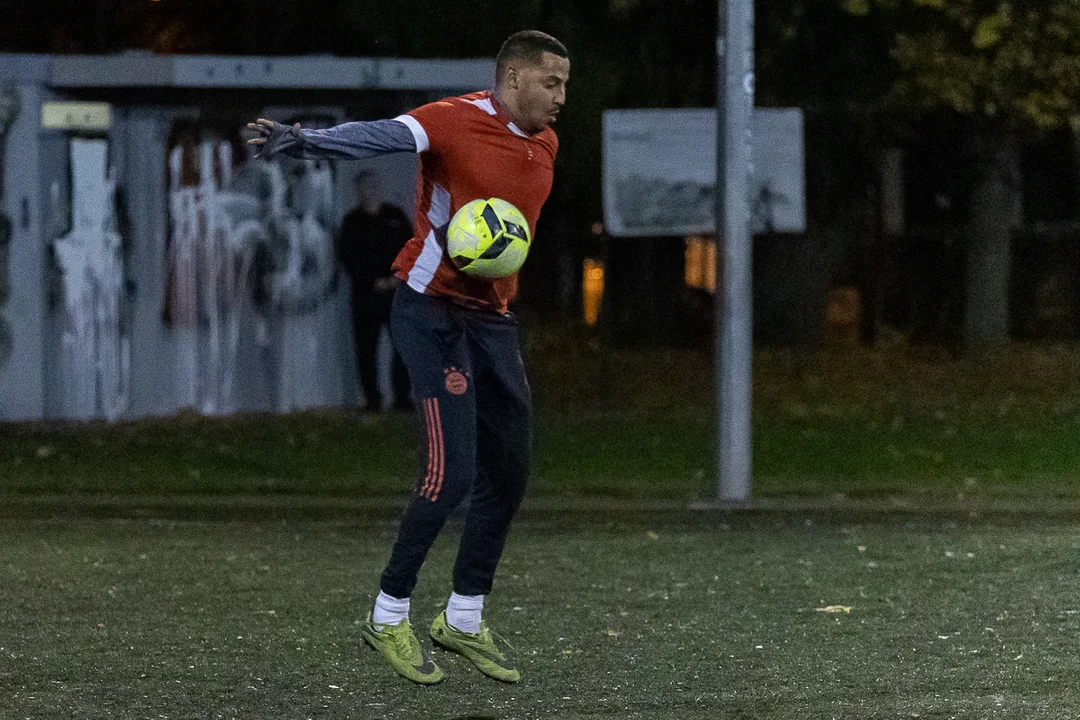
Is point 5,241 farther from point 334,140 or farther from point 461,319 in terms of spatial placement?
point 334,140

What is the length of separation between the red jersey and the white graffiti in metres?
10.0

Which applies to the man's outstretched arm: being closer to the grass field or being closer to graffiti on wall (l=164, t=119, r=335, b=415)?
the grass field

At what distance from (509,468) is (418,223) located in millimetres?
778

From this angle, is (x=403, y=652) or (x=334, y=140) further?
(x=403, y=652)

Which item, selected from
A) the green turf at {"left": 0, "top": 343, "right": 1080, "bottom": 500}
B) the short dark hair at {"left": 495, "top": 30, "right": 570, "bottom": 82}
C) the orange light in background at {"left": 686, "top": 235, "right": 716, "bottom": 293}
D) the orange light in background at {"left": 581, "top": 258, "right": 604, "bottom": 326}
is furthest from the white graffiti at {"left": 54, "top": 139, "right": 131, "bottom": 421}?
the orange light in background at {"left": 581, "top": 258, "right": 604, "bottom": 326}

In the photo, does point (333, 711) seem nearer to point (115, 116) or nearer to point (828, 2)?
point (115, 116)

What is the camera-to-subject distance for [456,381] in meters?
5.81

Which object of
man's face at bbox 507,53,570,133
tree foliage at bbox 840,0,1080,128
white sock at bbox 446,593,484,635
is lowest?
white sock at bbox 446,593,484,635

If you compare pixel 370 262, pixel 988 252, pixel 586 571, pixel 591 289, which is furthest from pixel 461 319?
pixel 591 289

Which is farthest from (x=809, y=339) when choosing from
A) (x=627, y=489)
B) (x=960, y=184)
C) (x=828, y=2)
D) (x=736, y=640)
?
(x=736, y=640)

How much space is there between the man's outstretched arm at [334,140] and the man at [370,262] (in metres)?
9.72

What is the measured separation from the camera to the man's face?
5.73 metres

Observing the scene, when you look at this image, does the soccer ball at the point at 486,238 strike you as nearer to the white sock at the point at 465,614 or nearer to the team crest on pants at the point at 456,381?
the team crest on pants at the point at 456,381

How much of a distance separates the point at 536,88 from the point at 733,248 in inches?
209
